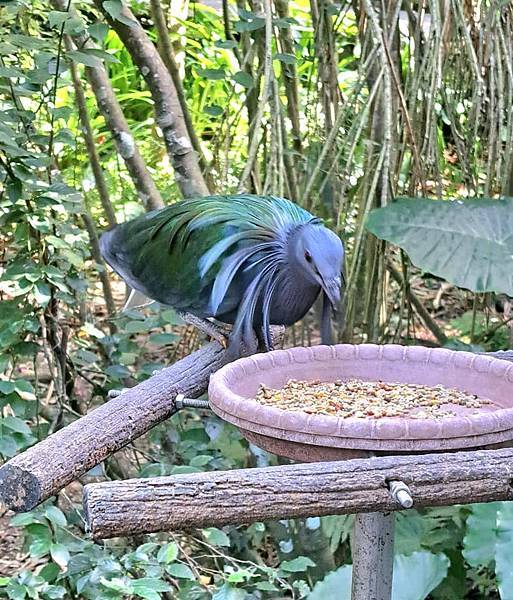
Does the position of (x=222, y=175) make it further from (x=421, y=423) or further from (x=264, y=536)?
(x=421, y=423)

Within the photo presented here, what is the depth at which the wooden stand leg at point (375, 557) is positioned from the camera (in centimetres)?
128

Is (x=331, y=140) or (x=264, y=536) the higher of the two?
(x=331, y=140)

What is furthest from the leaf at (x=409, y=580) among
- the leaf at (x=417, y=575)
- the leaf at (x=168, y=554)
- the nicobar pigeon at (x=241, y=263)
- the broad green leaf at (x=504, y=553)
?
the nicobar pigeon at (x=241, y=263)

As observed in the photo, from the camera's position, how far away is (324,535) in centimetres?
251

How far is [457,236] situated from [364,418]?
53.8 inches

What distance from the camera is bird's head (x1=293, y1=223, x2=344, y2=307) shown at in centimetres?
151

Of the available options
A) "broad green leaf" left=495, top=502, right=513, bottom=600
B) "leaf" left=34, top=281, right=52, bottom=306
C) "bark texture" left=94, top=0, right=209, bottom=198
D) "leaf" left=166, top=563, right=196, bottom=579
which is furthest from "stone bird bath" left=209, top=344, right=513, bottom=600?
"bark texture" left=94, top=0, right=209, bottom=198

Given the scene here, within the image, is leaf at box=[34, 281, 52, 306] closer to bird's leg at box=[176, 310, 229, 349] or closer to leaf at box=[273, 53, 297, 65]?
bird's leg at box=[176, 310, 229, 349]

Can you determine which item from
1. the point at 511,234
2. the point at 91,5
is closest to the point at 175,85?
the point at 91,5

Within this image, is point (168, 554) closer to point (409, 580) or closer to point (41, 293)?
point (409, 580)

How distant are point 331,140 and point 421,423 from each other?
1.20 m

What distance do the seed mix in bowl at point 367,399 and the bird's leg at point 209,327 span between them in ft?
1.14

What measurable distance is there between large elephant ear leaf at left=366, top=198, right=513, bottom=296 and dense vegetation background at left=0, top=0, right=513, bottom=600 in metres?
0.01

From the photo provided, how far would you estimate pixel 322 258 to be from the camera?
1517mm
